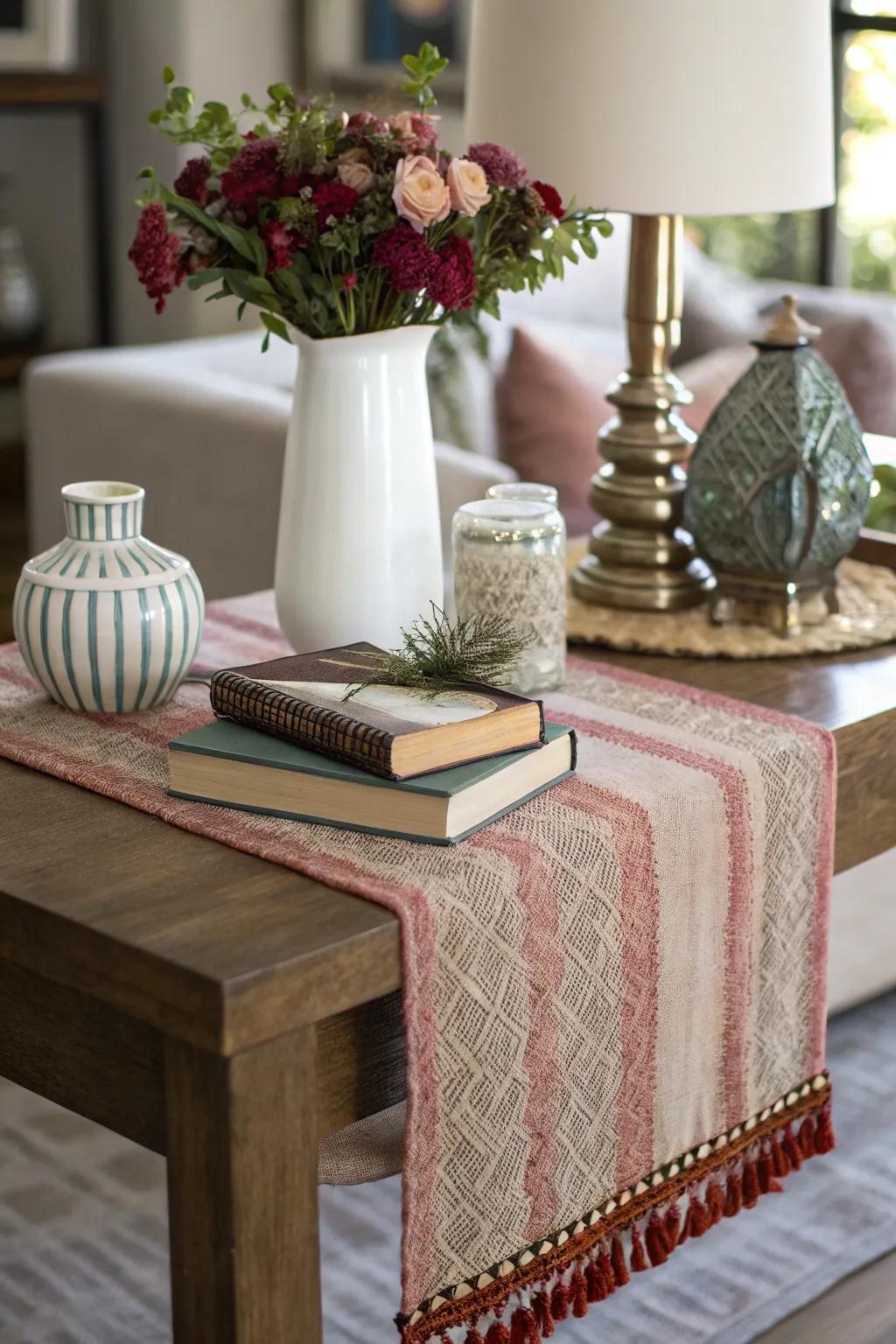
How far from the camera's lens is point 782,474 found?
1514mm

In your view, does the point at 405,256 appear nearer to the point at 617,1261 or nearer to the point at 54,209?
the point at 617,1261

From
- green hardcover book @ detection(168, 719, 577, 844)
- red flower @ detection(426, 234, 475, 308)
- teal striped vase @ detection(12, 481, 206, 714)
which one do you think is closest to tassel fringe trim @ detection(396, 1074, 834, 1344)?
green hardcover book @ detection(168, 719, 577, 844)

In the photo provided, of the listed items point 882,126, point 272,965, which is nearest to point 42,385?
point 882,126

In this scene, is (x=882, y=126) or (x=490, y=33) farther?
(x=882, y=126)

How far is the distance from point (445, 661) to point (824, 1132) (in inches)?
20.3

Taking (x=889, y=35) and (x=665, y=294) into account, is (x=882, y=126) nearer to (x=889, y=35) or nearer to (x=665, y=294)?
(x=889, y=35)

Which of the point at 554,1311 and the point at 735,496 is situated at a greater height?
the point at 735,496

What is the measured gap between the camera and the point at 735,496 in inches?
60.6

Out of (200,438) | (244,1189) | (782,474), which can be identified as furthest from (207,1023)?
(200,438)

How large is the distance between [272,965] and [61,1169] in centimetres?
106

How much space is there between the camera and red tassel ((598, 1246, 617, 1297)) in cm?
118

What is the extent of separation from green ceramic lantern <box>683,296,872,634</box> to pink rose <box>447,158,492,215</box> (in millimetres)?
386

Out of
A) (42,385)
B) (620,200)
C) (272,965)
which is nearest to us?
(272,965)

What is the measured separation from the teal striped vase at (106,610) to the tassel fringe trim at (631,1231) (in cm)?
51
